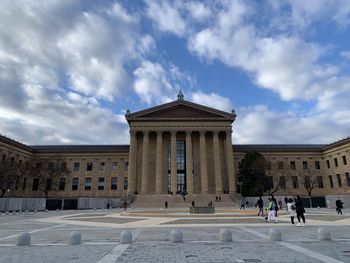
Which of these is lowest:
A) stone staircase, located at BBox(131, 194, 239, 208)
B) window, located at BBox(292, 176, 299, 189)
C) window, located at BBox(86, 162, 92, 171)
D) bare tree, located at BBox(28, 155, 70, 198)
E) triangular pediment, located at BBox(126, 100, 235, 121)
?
stone staircase, located at BBox(131, 194, 239, 208)

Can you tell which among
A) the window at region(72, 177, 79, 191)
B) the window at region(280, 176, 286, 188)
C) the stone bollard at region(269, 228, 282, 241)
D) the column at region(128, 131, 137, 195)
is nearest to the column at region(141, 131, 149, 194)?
the column at region(128, 131, 137, 195)

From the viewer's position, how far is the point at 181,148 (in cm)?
6756

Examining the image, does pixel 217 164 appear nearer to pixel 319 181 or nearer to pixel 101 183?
→ pixel 319 181

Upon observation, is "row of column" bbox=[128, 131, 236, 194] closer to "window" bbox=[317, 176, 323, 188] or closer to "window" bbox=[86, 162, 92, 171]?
"window" bbox=[86, 162, 92, 171]

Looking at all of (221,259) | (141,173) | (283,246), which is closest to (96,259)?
(221,259)

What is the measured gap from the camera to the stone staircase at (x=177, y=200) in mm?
52594

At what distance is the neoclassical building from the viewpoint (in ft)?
203

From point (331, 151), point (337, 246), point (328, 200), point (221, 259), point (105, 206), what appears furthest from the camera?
point (331, 151)

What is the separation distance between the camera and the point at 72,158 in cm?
7394

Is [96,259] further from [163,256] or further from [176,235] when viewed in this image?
[176,235]

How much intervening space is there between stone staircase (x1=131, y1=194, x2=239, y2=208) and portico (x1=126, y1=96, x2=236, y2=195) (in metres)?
4.15

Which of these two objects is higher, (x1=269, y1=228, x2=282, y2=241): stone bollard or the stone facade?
the stone facade

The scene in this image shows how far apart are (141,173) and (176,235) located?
52523 mm

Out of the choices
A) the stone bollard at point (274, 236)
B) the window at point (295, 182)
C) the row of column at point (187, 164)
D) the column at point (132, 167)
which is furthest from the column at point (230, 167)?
the stone bollard at point (274, 236)
